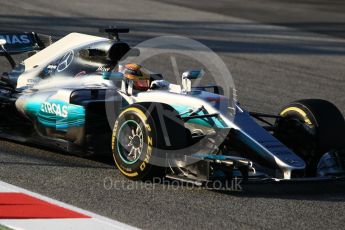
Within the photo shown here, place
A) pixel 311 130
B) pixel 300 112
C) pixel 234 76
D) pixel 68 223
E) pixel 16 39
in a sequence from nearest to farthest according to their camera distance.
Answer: pixel 68 223 → pixel 311 130 → pixel 300 112 → pixel 16 39 → pixel 234 76

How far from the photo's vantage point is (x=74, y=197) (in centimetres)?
726

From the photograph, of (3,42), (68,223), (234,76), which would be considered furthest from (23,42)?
(234,76)

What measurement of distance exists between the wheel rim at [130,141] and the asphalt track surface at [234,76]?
0.75 ft

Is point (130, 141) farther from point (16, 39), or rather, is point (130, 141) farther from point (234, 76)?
point (234, 76)

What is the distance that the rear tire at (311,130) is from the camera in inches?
325

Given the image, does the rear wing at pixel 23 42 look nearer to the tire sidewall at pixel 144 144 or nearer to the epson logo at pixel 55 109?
the epson logo at pixel 55 109

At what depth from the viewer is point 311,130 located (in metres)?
8.32

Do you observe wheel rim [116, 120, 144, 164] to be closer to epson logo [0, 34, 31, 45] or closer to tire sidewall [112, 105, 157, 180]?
tire sidewall [112, 105, 157, 180]

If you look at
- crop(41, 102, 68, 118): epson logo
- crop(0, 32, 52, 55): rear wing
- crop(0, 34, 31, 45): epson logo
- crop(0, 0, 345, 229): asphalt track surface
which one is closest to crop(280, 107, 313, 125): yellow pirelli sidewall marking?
crop(0, 0, 345, 229): asphalt track surface

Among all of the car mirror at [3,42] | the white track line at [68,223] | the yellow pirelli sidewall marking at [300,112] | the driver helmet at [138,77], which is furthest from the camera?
the car mirror at [3,42]


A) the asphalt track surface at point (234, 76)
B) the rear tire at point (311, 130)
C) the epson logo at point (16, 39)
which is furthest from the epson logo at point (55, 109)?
the rear tire at point (311, 130)

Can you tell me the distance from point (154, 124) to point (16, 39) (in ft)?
11.4

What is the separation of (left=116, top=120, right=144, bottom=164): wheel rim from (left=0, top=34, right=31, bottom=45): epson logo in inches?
119

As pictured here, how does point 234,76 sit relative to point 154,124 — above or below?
below
